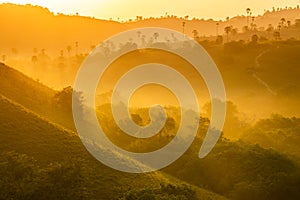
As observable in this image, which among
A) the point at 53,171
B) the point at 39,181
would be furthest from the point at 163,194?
the point at 39,181

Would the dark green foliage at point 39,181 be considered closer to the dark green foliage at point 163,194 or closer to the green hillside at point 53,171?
the green hillside at point 53,171

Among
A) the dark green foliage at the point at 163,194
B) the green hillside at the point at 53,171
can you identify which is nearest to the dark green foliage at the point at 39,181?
the green hillside at the point at 53,171

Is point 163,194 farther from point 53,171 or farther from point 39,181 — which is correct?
point 39,181

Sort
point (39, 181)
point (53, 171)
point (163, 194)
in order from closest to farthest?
point (39, 181), point (53, 171), point (163, 194)

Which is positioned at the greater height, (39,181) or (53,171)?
(53,171)

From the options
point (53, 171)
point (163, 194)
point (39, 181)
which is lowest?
point (163, 194)

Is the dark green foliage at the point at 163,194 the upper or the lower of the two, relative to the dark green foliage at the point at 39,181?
lower

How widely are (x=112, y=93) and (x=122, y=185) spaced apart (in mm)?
79700

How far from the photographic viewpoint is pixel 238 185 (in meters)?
59.1

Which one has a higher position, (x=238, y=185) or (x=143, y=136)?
(x=143, y=136)

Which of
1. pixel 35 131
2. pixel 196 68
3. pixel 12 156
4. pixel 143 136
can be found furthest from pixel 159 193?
pixel 196 68

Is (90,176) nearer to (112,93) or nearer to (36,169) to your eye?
(36,169)

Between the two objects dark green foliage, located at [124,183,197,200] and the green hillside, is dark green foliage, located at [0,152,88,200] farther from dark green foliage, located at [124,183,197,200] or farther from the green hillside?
dark green foliage, located at [124,183,197,200]

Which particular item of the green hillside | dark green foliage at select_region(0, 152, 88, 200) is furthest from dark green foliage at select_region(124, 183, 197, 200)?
dark green foliage at select_region(0, 152, 88, 200)
